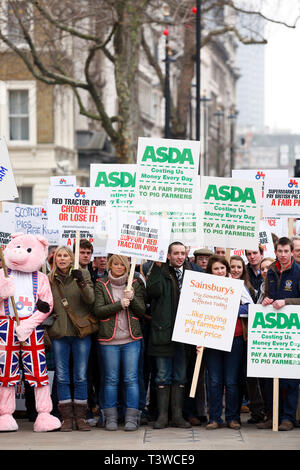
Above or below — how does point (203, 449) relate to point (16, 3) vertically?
below

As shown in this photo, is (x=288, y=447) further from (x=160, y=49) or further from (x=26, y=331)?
(x=160, y=49)

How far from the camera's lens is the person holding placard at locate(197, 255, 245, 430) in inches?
364

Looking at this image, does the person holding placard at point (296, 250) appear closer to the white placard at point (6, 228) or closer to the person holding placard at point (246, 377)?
the person holding placard at point (246, 377)

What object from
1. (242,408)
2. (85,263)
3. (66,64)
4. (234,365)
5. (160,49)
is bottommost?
(242,408)

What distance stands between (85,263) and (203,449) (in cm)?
287

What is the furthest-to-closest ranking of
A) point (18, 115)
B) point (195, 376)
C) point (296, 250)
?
1. point (18, 115)
2. point (296, 250)
3. point (195, 376)

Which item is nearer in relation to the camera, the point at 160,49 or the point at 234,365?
the point at 234,365

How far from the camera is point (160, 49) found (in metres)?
57.3

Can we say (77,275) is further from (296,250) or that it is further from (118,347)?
(296,250)

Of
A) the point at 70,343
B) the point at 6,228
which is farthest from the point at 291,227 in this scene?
the point at 70,343

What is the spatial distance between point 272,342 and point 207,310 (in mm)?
706

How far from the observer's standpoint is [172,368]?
370 inches

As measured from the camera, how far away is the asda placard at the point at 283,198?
11.8 metres
